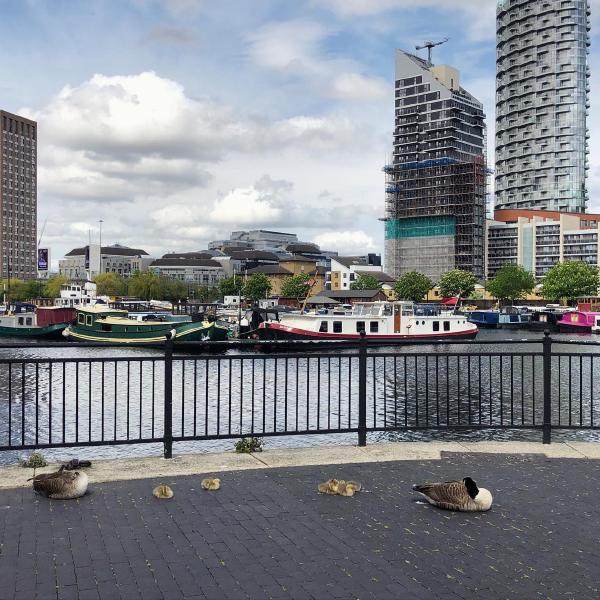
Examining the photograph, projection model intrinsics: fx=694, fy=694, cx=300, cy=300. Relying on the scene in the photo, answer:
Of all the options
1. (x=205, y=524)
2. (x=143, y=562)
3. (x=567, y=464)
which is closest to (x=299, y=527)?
(x=205, y=524)

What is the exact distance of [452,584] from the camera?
5.16m

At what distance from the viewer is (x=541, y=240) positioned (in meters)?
176

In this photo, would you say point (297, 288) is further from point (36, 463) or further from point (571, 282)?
point (36, 463)

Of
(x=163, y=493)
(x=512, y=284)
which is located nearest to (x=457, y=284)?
(x=512, y=284)

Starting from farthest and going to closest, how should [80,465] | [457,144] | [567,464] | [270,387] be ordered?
[457,144] < [270,387] < [567,464] < [80,465]

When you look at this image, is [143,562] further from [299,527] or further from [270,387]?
[270,387]

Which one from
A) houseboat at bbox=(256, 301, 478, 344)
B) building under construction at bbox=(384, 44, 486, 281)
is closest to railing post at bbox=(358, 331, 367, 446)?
houseboat at bbox=(256, 301, 478, 344)

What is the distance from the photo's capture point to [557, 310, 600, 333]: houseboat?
87.6 metres

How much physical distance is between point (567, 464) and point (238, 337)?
63413mm

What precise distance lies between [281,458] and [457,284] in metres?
148

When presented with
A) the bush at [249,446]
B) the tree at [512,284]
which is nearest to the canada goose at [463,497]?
the bush at [249,446]

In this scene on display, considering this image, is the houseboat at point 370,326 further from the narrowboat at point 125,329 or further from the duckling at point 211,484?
the duckling at point 211,484

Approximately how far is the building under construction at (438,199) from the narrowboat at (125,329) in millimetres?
126835

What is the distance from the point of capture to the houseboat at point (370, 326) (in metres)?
65.1
